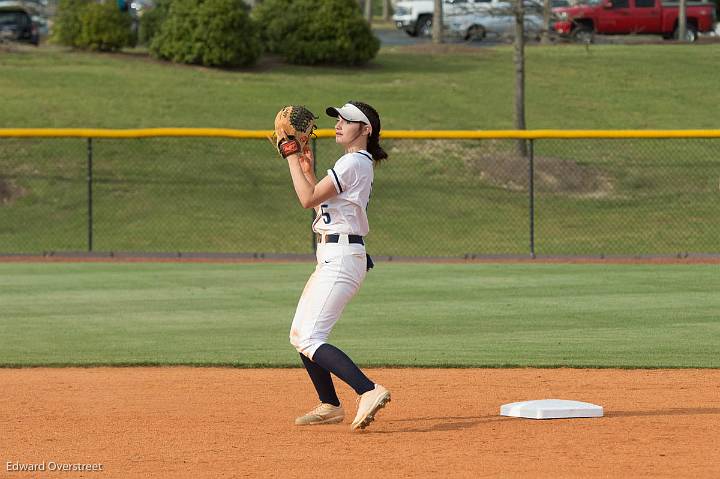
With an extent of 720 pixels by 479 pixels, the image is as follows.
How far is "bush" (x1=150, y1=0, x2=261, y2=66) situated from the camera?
105 ft

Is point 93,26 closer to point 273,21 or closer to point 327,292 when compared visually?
point 273,21

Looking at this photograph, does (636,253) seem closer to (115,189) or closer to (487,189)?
(487,189)

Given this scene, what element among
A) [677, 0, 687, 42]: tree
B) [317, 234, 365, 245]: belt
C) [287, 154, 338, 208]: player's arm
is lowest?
[317, 234, 365, 245]: belt

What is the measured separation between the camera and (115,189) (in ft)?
79.3

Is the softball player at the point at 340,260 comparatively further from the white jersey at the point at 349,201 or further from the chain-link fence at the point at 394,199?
the chain-link fence at the point at 394,199

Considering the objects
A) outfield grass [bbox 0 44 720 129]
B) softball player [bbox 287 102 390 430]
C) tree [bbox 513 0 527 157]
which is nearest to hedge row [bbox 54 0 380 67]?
outfield grass [bbox 0 44 720 129]

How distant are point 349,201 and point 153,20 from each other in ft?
Result: 91.7

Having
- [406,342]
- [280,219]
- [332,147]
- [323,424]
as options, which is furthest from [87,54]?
[323,424]

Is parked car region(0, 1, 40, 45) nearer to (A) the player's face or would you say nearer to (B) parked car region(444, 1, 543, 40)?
(B) parked car region(444, 1, 543, 40)

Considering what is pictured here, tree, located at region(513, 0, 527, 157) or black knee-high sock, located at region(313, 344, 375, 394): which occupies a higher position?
tree, located at region(513, 0, 527, 157)

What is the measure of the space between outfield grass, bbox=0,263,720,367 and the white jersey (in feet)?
10.7

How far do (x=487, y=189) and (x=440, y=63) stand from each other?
43.5ft

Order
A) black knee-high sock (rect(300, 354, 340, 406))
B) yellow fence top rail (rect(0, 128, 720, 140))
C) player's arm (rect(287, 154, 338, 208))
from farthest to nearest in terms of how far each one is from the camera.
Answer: yellow fence top rail (rect(0, 128, 720, 140)) → black knee-high sock (rect(300, 354, 340, 406)) → player's arm (rect(287, 154, 338, 208))

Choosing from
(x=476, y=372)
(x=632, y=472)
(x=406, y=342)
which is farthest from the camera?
(x=406, y=342)
